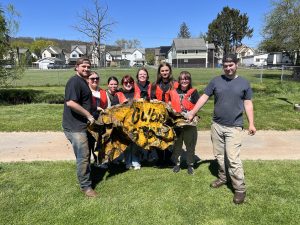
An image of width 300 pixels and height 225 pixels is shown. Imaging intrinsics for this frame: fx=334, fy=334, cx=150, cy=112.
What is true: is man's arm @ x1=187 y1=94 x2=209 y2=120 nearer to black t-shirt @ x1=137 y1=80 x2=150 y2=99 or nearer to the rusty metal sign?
the rusty metal sign

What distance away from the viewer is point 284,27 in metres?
31.3

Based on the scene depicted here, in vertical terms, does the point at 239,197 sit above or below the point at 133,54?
below

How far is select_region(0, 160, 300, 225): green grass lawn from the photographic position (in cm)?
421

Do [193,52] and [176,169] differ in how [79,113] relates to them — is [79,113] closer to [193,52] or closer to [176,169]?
[176,169]

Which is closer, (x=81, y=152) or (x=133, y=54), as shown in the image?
(x=81, y=152)

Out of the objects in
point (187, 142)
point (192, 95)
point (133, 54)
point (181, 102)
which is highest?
point (133, 54)

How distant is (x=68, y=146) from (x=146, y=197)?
3299 mm

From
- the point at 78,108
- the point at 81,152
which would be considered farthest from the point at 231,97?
the point at 81,152

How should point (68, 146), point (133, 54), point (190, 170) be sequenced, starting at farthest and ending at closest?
1. point (133, 54)
2. point (68, 146)
3. point (190, 170)

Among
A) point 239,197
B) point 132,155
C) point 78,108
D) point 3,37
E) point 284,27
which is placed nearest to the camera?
point 78,108

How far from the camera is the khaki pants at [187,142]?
5520 mm

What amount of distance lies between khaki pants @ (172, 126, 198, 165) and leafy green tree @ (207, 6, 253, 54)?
8679 centimetres

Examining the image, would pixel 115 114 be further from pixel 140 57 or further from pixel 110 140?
pixel 140 57

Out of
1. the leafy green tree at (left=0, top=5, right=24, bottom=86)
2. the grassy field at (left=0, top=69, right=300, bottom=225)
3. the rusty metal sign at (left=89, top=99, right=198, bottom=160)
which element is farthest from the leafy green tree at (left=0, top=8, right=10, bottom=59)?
the rusty metal sign at (left=89, top=99, right=198, bottom=160)
